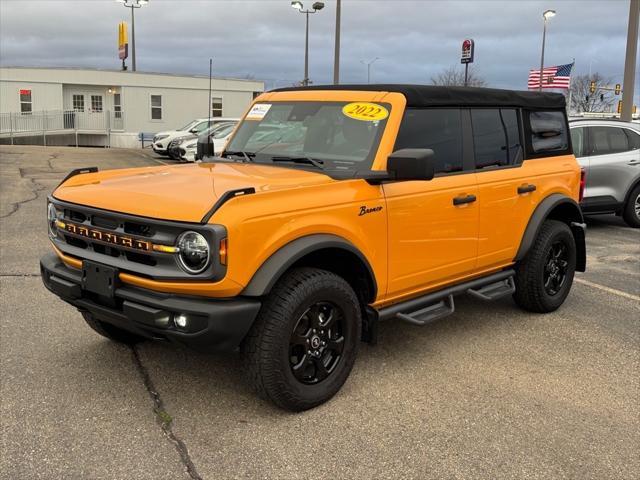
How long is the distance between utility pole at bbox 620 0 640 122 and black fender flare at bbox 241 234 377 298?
10.7 metres

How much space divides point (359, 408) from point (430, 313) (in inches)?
37.1

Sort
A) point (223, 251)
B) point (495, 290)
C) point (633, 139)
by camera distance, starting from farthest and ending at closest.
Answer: point (633, 139) < point (495, 290) < point (223, 251)

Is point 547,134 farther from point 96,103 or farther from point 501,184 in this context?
point 96,103

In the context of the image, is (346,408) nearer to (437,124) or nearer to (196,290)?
(196,290)

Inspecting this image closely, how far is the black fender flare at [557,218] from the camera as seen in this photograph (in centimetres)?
508

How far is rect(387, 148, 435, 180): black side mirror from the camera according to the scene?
3.56m

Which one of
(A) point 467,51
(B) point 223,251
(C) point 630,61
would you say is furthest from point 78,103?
(B) point 223,251

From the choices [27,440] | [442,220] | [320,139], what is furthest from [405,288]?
[27,440]

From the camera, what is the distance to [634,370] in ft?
14.3

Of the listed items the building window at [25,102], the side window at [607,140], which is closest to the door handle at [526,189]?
the side window at [607,140]

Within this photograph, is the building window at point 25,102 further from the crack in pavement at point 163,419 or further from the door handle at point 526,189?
the door handle at point 526,189

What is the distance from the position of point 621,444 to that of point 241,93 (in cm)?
3537

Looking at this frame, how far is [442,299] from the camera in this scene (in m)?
4.42

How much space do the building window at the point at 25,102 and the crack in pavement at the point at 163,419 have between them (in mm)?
32933
